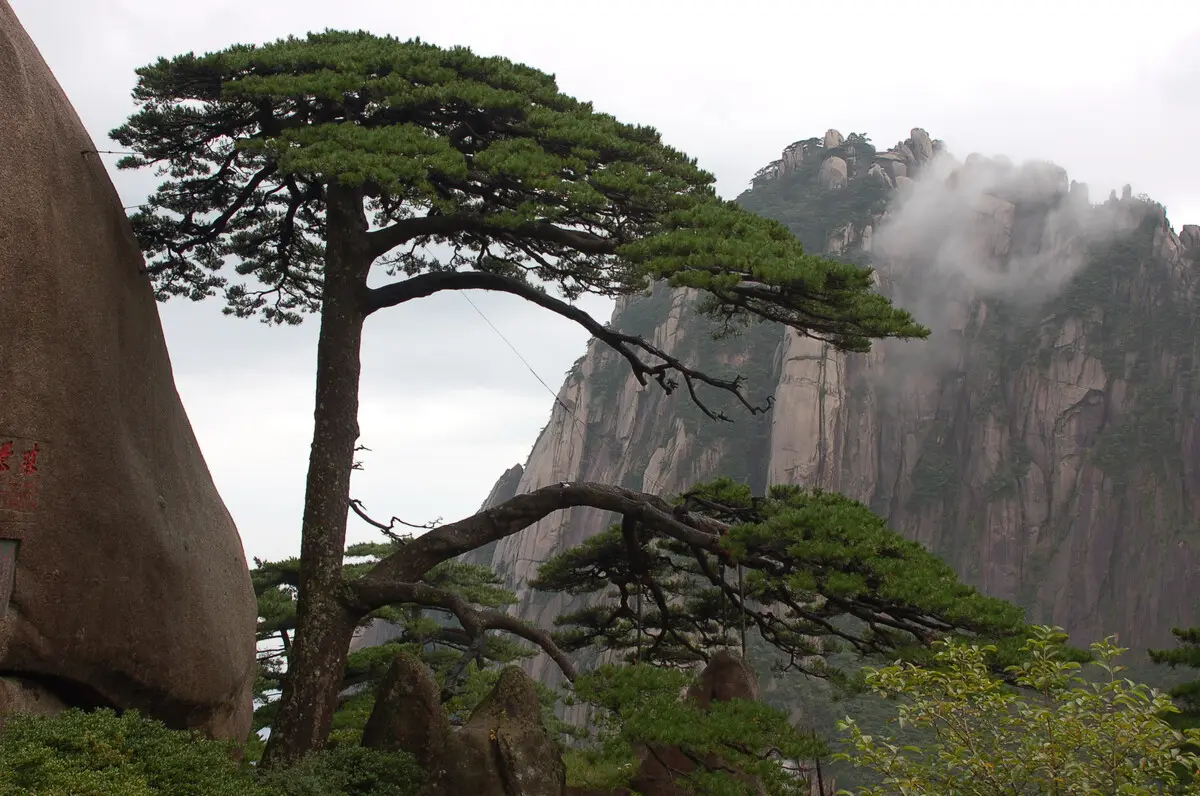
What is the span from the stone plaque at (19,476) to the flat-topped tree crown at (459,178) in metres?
2.59

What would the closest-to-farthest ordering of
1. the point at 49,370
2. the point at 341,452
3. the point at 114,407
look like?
1. the point at 49,370
2. the point at 114,407
3. the point at 341,452

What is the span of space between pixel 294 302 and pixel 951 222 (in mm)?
42720

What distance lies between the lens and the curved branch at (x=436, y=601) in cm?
805

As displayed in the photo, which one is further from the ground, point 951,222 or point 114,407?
point 951,222

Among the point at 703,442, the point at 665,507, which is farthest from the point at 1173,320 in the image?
the point at 665,507

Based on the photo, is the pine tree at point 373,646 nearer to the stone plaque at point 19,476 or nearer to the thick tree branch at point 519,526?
the thick tree branch at point 519,526

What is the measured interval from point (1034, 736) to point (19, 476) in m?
5.98

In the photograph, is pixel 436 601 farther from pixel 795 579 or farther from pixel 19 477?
pixel 19 477

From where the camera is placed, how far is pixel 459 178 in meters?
8.02

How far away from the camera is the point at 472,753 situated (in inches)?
284

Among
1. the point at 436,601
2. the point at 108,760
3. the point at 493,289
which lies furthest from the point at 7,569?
the point at 493,289

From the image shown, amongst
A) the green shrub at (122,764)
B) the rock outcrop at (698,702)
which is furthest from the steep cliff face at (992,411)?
the green shrub at (122,764)

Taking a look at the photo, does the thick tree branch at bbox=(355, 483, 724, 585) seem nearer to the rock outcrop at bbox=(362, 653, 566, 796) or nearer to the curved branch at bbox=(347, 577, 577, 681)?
the curved branch at bbox=(347, 577, 577, 681)

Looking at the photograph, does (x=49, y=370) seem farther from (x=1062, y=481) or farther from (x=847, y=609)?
(x=1062, y=481)
